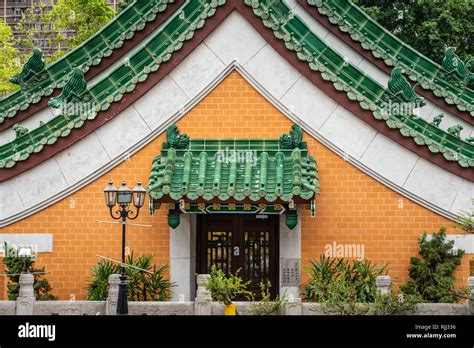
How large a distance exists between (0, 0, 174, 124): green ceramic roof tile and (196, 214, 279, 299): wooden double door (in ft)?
23.3

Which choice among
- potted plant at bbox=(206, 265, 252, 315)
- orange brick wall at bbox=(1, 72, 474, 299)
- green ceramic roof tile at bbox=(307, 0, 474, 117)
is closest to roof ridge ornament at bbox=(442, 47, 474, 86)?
green ceramic roof tile at bbox=(307, 0, 474, 117)

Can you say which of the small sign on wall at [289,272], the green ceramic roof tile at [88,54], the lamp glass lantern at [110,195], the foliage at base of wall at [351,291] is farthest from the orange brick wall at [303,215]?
the green ceramic roof tile at [88,54]

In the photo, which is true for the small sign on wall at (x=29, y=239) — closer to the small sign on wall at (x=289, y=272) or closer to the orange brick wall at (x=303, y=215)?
the orange brick wall at (x=303, y=215)

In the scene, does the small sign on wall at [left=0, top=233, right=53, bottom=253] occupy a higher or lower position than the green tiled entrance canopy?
lower

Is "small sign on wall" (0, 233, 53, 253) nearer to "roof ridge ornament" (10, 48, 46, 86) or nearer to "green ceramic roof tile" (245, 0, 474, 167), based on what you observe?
"green ceramic roof tile" (245, 0, 474, 167)

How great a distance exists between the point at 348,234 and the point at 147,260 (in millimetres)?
4693

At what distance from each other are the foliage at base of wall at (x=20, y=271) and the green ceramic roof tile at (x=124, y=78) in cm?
210

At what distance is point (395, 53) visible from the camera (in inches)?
1126

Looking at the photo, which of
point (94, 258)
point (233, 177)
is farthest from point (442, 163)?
point (94, 258)

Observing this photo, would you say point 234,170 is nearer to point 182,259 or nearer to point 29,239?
point 182,259

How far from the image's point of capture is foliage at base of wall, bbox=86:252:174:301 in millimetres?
20797

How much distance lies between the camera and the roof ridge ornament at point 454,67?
29.2 metres
